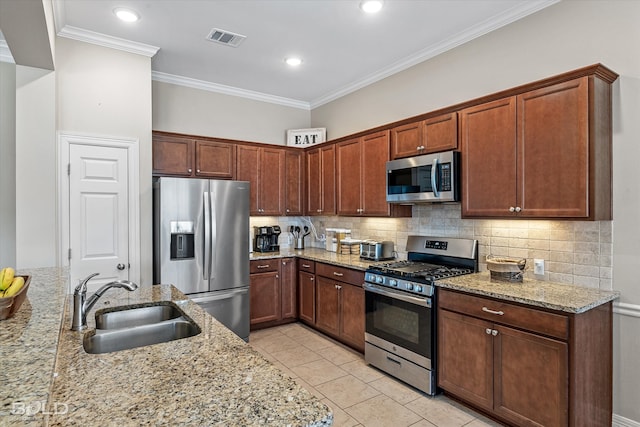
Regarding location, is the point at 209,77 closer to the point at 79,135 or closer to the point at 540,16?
the point at 79,135

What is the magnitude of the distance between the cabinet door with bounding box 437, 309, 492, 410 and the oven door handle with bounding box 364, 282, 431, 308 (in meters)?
0.13

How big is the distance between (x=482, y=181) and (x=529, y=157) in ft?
1.25

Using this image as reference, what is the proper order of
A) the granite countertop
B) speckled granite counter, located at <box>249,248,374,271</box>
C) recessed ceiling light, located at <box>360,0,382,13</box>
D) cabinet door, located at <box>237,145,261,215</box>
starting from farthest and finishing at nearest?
cabinet door, located at <box>237,145,261,215</box>
speckled granite counter, located at <box>249,248,374,271</box>
recessed ceiling light, located at <box>360,0,382,13</box>
the granite countertop

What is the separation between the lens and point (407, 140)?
3520 millimetres

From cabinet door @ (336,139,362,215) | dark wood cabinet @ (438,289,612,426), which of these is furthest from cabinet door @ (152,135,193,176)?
dark wood cabinet @ (438,289,612,426)

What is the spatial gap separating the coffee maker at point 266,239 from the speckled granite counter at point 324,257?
0.12 metres

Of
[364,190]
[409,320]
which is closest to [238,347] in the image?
[409,320]

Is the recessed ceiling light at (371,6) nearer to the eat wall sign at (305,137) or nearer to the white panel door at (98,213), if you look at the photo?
the eat wall sign at (305,137)

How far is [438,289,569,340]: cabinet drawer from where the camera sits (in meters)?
2.12

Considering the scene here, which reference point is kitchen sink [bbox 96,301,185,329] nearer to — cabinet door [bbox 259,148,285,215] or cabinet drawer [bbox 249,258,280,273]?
cabinet drawer [bbox 249,258,280,273]

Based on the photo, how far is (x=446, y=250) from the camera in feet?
11.2

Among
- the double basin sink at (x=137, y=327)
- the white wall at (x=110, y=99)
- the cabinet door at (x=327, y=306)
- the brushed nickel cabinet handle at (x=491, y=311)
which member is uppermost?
the white wall at (x=110, y=99)

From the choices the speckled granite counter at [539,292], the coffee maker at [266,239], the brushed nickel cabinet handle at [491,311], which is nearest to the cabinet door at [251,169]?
the coffee maker at [266,239]

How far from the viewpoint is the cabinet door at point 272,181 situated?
4.80 meters
